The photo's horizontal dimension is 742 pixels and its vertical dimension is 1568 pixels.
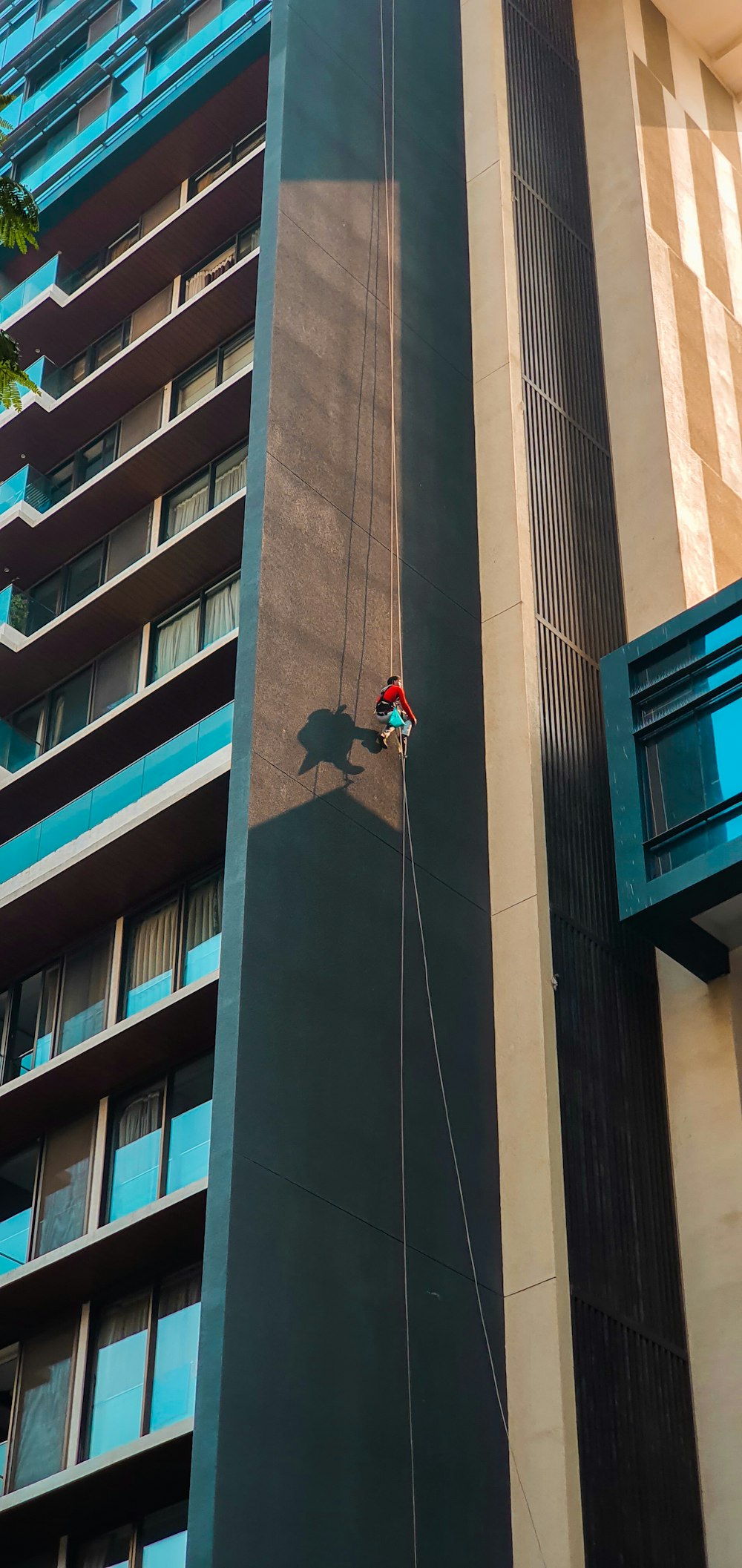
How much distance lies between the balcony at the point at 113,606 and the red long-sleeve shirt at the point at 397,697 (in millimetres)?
6335

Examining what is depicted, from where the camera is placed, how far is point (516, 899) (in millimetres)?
22859

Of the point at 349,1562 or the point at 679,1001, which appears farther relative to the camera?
the point at 679,1001

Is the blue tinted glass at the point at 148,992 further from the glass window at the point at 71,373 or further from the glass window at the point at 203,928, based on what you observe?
the glass window at the point at 71,373

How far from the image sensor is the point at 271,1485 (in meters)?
16.5

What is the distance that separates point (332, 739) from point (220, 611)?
7.65 metres

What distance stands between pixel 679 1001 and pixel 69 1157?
871 centimetres

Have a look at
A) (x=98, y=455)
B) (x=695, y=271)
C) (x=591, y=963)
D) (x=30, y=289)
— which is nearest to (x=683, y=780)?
(x=591, y=963)

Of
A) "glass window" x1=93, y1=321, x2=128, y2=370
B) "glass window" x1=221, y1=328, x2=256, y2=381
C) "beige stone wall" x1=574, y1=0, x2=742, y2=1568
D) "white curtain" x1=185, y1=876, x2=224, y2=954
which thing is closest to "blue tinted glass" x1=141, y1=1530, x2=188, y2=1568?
"beige stone wall" x1=574, y1=0, x2=742, y2=1568

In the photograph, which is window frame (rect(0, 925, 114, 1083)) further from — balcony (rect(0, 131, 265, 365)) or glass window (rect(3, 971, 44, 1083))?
balcony (rect(0, 131, 265, 365))

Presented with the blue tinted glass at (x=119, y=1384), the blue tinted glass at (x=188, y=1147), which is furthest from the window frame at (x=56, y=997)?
the blue tinted glass at (x=119, y=1384)

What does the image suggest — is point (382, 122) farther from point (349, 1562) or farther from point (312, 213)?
point (349, 1562)

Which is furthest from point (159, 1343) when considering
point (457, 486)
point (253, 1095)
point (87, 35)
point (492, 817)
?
point (87, 35)

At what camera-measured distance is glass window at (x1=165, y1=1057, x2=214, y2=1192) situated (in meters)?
22.4

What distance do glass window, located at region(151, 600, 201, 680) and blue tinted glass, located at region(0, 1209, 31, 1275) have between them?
9.11m
